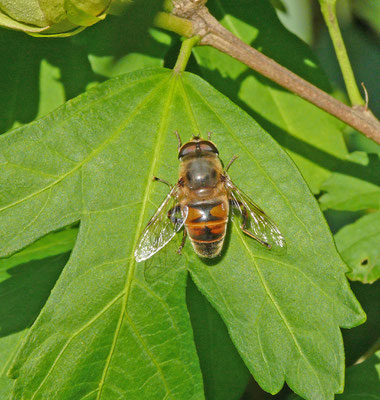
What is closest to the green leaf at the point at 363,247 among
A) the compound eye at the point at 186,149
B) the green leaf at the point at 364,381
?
the green leaf at the point at 364,381

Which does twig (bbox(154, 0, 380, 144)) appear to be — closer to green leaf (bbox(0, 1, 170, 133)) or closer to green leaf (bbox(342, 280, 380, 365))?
green leaf (bbox(0, 1, 170, 133))

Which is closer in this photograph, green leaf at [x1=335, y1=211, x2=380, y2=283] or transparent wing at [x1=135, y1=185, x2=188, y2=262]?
transparent wing at [x1=135, y1=185, x2=188, y2=262]

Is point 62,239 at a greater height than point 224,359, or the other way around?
point 62,239

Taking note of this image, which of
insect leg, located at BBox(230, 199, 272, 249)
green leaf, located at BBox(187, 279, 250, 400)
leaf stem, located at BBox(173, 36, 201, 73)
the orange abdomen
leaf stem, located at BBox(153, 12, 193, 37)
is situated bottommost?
green leaf, located at BBox(187, 279, 250, 400)

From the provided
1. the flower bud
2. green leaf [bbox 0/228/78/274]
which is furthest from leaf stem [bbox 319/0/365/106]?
green leaf [bbox 0/228/78/274]

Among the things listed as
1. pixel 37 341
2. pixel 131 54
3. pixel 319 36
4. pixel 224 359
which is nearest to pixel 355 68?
pixel 319 36

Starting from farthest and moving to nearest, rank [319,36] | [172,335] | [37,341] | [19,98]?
[319,36], [19,98], [172,335], [37,341]

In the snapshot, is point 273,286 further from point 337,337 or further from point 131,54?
point 131,54
